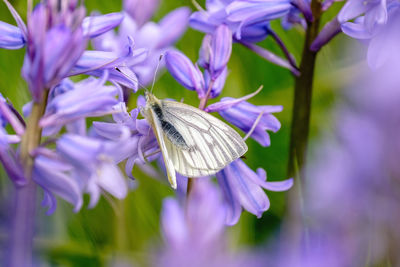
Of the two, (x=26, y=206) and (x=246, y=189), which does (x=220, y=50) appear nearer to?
(x=246, y=189)

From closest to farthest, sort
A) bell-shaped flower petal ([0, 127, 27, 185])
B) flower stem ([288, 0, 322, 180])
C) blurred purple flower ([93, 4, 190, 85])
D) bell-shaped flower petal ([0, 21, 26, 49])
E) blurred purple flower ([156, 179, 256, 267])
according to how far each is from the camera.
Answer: blurred purple flower ([156, 179, 256, 267]) → bell-shaped flower petal ([0, 127, 27, 185]) → bell-shaped flower petal ([0, 21, 26, 49]) → flower stem ([288, 0, 322, 180]) → blurred purple flower ([93, 4, 190, 85])

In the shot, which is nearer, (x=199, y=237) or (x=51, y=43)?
(x=199, y=237)

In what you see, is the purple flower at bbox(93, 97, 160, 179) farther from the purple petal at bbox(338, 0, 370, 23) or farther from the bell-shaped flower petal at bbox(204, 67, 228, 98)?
the purple petal at bbox(338, 0, 370, 23)

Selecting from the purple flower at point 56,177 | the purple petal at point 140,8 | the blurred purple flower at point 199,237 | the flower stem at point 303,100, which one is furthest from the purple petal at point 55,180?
the purple petal at point 140,8

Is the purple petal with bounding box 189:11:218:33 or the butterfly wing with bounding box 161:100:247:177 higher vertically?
the purple petal with bounding box 189:11:218:33

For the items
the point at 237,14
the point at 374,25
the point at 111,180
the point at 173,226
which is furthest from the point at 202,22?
the point at 173,226

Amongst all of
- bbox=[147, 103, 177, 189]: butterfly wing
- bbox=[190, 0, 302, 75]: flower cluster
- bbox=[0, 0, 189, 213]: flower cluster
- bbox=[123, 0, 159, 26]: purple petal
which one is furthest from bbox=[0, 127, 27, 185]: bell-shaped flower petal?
bbox=[123, 0, 159, 26]: purple petal
